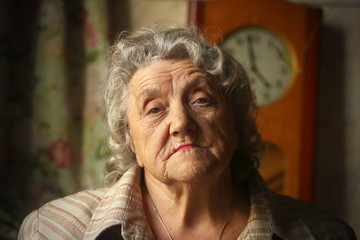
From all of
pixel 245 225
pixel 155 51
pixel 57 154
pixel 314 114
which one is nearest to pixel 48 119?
pixel 57 154

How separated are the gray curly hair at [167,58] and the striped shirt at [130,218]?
0.11 m

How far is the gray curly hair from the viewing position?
44.9 inches

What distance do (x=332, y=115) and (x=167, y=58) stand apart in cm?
118

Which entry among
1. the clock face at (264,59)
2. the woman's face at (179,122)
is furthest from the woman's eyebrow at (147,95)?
the clock face at (264,59)

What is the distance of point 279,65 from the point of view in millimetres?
1780

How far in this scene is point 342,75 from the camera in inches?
76.2

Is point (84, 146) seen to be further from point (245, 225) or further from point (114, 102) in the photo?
point (245, 225)

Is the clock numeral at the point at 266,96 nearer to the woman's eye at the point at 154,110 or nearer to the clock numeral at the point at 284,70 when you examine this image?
the clock numeral at the point at 284,70

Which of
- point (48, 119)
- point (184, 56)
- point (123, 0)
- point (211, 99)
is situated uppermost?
point (123, 0)

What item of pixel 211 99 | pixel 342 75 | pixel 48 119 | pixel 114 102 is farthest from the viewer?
pixel 342 75

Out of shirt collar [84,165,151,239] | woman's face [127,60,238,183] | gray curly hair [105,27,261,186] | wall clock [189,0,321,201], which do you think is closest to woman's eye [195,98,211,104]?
woman's face [127,60,238,183]

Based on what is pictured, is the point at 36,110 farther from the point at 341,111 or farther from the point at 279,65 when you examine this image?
the point at 341,111

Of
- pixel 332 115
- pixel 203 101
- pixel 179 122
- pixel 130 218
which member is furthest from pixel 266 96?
pixel 130 218

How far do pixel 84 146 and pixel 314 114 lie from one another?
112 centimetres
